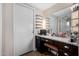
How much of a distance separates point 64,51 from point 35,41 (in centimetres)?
44

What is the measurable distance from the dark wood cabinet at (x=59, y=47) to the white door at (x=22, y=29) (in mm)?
127

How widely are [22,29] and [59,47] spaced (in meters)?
0.60

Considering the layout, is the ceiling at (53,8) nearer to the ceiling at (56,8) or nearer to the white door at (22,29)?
the ceiling at (56,8)

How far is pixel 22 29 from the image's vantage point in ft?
4.25

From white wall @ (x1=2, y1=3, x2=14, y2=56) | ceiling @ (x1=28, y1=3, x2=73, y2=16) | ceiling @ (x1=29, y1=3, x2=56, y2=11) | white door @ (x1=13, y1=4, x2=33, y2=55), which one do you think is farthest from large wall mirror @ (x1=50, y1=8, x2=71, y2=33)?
white wall @ (x1=2, y1=3, x2=14, y2=56)

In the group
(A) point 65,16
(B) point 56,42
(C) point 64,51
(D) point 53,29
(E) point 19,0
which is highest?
(E) point 19,0

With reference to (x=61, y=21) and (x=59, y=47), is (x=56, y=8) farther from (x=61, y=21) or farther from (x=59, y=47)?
(x=59, y=47)

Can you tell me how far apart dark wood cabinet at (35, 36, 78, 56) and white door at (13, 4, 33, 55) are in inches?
5.0

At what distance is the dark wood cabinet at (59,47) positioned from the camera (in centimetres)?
116

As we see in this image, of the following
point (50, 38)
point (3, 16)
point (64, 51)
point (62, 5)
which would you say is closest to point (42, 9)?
point (62, 5)

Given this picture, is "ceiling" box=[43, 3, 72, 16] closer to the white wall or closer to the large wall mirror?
the large wall mirror

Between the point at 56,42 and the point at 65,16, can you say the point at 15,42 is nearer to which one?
the point at 56,42

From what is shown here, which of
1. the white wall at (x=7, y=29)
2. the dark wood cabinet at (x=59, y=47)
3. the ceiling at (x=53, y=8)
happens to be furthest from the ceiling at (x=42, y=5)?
the dark wood cabinet at (x=59, y=47)

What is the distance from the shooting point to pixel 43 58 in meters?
1.25
